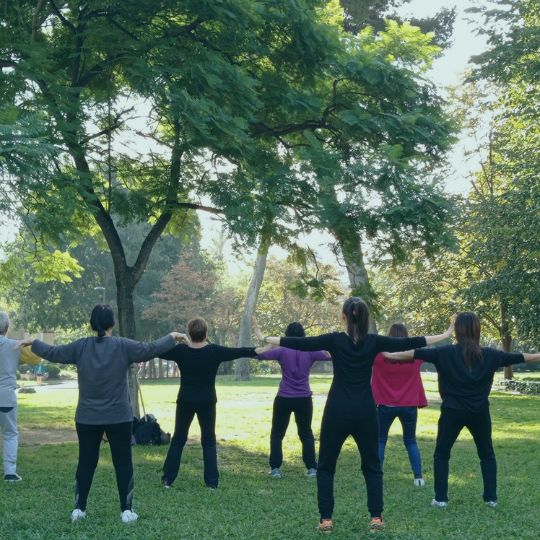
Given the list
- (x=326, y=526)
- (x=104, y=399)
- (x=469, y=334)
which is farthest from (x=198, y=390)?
(x=469, y=334)

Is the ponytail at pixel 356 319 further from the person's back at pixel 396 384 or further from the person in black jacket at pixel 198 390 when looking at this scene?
the person's back at pixel 396 384

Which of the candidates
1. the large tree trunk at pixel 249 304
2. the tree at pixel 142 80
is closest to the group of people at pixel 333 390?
the tree at pixel 142 80

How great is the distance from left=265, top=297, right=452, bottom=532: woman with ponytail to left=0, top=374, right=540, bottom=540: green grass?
335 mm

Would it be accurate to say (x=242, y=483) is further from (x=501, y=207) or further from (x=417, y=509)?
(x=501, y=207)

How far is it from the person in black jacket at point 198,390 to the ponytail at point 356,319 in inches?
78.5

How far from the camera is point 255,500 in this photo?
324 inches

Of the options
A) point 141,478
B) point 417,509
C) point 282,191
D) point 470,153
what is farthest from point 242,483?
point 470,153

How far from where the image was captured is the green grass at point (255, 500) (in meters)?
6.73

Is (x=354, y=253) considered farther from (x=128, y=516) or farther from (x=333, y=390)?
(x=128, y=516)

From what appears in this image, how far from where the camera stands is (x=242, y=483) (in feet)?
30.9

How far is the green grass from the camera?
6734 millimetres

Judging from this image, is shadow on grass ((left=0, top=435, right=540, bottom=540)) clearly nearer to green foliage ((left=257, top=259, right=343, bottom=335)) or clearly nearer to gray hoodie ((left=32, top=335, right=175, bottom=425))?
gray hoodie ((left=32, top=335, right=175, bottom=425))

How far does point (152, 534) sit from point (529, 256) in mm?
18580

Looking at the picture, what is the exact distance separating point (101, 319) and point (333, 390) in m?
2.14
